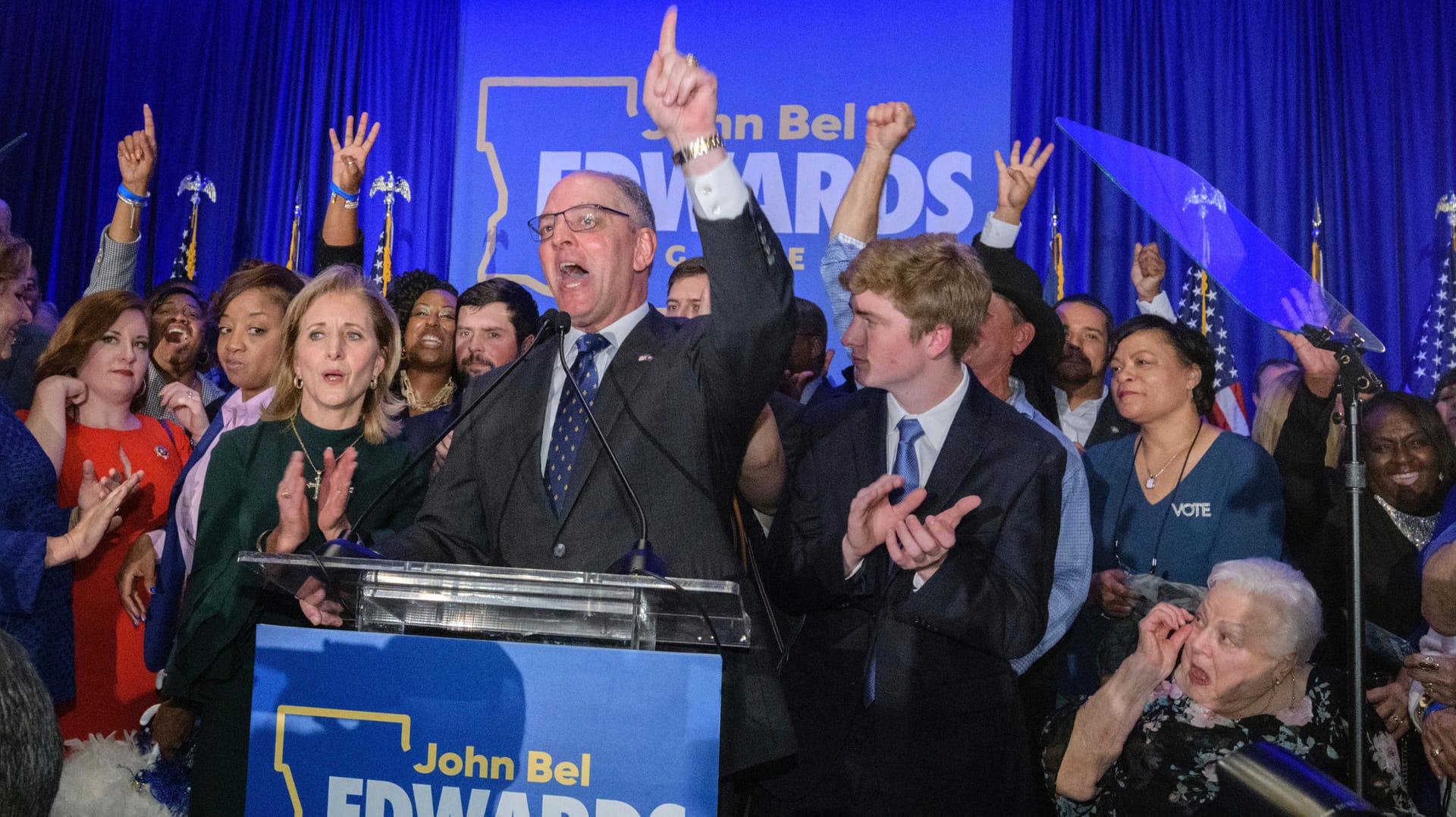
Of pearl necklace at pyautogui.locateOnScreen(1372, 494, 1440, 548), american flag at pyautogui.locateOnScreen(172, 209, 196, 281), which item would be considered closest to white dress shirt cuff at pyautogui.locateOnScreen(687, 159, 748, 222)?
pearl necklace at pyautogui.locateOnScreen(1372, 494, 1440, 548)

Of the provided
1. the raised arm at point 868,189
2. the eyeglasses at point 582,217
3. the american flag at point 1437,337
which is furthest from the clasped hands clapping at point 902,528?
the american flag at point 1437,337

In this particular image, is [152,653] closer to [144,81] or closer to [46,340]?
[46,340]

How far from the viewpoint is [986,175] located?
649 cm

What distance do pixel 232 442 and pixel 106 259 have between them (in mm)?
2366

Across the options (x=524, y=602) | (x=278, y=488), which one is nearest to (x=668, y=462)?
(x=524, y=602)

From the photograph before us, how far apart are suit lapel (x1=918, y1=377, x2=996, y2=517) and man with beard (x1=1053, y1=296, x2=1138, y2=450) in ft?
5.94

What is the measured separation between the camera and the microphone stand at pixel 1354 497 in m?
2.41

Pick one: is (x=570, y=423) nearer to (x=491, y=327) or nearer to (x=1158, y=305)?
(x=491, y=327)

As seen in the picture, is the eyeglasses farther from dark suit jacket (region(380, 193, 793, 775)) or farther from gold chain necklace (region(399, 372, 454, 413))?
gold chain necklace (region(399, 372, 454, 413))

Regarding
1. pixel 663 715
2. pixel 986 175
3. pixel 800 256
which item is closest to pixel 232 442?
pixel 663 715

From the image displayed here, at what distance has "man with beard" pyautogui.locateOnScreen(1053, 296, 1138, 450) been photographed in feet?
14.4

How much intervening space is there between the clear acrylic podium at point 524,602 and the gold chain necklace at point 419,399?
2.04 m

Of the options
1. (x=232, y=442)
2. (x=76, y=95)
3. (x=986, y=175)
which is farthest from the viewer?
(x=76, y=95)

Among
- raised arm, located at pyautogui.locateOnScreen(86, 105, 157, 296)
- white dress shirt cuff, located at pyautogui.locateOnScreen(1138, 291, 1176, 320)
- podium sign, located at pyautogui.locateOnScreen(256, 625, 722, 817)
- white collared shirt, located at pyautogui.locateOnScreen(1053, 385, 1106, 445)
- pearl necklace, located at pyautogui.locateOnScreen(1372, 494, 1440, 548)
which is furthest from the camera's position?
white dress shirt cuff, located at pyautogui.locateOnScreen(1138, 291, 1176, 320)
